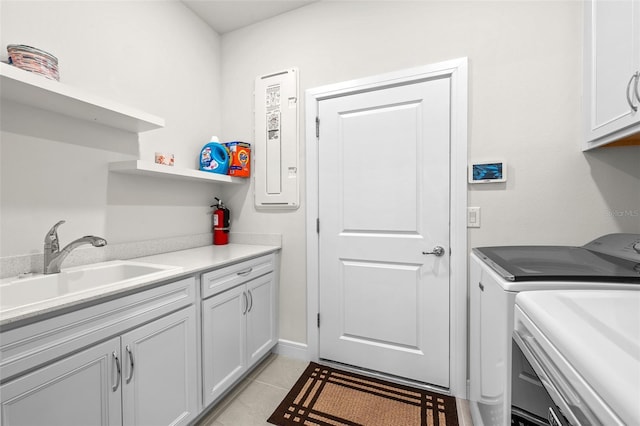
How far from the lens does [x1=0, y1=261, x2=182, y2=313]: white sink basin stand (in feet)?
3.66

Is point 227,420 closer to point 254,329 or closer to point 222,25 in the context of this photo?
point 254,329

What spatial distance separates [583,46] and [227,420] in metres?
2.90

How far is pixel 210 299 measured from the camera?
61.2 inches

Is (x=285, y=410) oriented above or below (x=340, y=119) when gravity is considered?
below

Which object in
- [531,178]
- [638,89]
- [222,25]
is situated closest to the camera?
[638,89]

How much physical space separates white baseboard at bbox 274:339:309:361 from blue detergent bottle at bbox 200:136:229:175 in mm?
1523

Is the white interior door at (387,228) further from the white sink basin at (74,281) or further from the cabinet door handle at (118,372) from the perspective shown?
the cabinet door handle at (118,372)

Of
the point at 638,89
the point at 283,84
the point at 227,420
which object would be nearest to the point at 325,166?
the point at 283,84

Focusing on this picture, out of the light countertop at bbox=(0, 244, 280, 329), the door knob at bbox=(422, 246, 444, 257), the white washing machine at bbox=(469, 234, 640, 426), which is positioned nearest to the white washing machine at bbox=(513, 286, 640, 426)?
the white washing machine at bbox=(469, 234, 640, 426)

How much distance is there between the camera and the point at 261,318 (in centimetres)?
203

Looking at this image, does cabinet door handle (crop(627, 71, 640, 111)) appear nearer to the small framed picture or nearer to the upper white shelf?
the small framed picture

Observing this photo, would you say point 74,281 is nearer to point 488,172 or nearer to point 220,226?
point 220,226

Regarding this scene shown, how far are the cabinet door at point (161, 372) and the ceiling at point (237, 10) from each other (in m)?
2.31

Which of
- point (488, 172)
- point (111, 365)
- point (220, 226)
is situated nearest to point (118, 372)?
point (111, 365)
